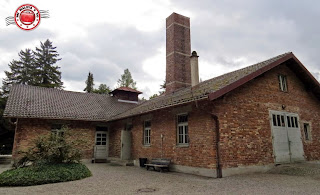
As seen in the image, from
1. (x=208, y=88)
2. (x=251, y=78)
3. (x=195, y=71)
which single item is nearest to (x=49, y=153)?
(x=208, y=88)

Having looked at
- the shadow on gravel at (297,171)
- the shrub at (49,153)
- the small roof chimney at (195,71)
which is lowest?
the shadow on gravel at (297,171)

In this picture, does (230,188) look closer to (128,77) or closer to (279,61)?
(279,61)

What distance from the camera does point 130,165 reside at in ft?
41.2

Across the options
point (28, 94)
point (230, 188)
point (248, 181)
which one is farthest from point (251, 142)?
point (28, 94)

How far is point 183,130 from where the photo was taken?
9.74 meters

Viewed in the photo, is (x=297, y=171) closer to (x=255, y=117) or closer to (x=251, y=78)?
(x=255, y=117)

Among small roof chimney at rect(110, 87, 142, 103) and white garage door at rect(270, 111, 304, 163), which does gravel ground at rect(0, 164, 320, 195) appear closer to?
white garage door at rect(270, 111, 304, 163)

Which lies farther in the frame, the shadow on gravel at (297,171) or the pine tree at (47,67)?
the pine tree at (47,67)

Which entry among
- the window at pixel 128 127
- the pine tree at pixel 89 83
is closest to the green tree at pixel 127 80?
the pine tree at pixel 89 83

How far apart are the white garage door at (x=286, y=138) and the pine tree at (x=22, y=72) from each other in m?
32.3

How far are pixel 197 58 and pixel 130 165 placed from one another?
7267mm

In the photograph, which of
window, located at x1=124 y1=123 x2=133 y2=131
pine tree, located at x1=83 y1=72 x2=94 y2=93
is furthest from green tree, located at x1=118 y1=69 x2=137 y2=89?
window, located at x1=124 y1=123 x2=133 y2=131

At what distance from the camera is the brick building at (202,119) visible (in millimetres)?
8367

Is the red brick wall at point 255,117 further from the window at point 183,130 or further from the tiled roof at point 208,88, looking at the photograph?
the window at point 183,130
